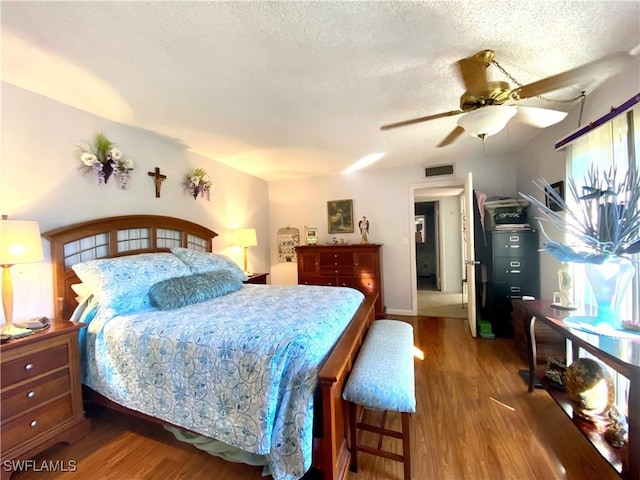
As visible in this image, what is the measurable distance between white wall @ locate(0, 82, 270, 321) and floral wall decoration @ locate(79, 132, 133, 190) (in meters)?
0.06

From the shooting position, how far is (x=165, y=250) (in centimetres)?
290

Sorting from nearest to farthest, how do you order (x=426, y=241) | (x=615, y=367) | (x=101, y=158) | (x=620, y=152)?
1. (x=615, y=367)
2. (x=620, y=152)
3. (x=101, y=158)
4. (x=426, y=241)

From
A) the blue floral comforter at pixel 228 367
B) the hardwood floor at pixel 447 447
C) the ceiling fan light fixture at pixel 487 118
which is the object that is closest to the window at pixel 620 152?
the hardwood floor at pixel 447 447

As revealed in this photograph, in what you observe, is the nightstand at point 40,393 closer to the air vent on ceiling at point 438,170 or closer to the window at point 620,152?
the window at point 620,152

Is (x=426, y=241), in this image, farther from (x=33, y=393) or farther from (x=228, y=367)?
(x=33, y=393)

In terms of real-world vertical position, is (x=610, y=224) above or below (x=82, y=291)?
above

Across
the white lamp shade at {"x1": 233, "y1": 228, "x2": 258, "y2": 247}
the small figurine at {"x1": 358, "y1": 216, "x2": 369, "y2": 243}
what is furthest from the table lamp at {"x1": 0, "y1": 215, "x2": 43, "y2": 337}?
the small figurine at {"x1": 358, "y1": 216, "x2": 369, "y2": 243}

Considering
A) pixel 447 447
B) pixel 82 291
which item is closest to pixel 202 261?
pixel 82 291

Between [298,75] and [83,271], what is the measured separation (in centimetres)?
209

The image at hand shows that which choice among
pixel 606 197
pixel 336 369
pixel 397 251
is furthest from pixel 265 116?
pixel 397 251

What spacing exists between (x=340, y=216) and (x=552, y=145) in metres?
2.91

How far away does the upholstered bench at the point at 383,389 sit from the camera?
1.34m

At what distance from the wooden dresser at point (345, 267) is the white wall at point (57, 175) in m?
2.04

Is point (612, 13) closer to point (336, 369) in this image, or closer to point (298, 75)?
point (298, 75)
